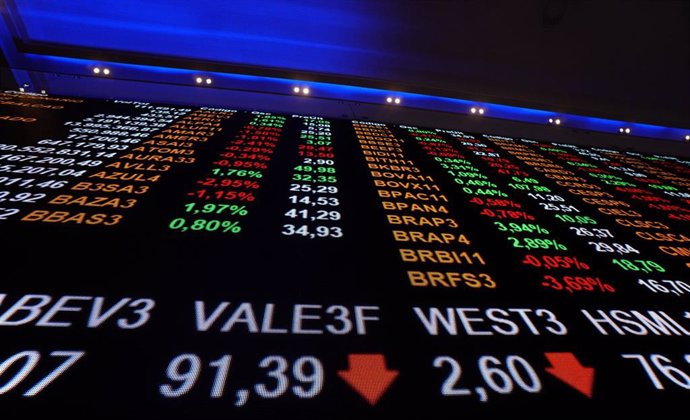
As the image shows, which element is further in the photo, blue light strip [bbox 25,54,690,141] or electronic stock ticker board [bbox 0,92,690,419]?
blue light strip [bbox 25,54,690,141]

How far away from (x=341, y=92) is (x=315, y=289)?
17.6ft

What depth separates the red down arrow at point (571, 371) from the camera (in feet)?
4.54

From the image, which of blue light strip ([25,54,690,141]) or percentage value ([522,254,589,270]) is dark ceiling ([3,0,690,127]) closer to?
blue light strip ([25,54,690,141])

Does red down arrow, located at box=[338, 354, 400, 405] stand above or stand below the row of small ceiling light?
below

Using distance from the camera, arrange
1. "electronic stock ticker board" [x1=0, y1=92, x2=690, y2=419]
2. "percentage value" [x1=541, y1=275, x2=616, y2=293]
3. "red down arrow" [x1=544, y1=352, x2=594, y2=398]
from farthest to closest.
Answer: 1. "percentage value" [x1=541, y1=275, x2=616, y2=293]
2. "red down arrow" [x1=544, y1=352, x2=594, y2=398]
3. "electronic stock ticker board" [x1=0, y1=92, x2=690, y2=419]

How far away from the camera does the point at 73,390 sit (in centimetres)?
111

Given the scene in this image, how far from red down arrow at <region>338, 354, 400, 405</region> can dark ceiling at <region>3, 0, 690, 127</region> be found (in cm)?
516

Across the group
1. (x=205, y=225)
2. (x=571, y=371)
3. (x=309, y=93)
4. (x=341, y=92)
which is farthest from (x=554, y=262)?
(x=309, y=93)

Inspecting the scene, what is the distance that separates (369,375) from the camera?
4.27 feet

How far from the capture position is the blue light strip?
17.8 ft

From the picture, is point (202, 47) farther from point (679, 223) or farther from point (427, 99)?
point (679, 223)

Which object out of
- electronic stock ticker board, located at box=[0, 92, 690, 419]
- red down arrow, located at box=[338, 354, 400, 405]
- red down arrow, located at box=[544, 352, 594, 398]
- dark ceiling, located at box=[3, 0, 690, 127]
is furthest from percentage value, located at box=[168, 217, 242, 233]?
dark ceiling, located at box=[3, 0, 690, 127]

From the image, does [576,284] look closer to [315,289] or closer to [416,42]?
[315,289]

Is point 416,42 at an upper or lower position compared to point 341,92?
upper
